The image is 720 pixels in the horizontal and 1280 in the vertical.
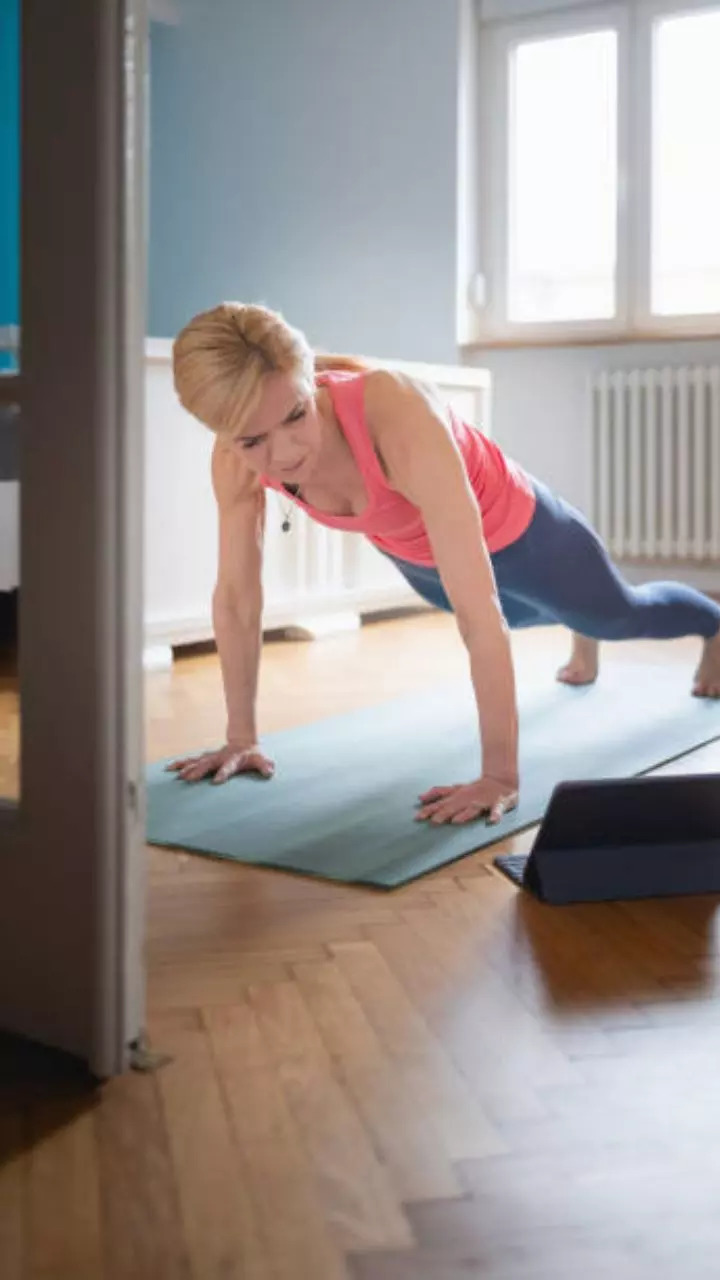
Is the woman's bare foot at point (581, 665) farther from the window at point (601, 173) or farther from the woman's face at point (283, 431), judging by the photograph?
the window at point (601, 173)

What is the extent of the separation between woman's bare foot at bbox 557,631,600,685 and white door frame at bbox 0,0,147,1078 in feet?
6.60

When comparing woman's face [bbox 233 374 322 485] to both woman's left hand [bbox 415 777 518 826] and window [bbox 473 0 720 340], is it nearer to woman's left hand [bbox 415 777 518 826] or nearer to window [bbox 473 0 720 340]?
woman's left hand [bbox 415 777 518 826]

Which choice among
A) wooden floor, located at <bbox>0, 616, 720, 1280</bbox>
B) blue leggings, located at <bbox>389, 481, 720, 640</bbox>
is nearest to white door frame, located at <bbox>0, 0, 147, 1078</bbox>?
wooden floor, located at <bbox>0, 616, 720, 1280</bbox>

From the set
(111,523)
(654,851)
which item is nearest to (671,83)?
(654,851)

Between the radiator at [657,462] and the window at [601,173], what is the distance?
23 cm

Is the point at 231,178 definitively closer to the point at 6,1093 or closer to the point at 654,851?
the point at 654,851

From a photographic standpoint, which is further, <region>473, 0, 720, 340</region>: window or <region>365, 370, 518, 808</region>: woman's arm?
<region>473, 0, 720, 340</region>: window

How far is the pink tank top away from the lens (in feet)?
6.36

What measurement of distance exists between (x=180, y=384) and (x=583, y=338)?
351 centimetres

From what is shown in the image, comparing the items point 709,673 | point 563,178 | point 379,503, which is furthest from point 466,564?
point 563,178

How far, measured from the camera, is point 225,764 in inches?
82.5

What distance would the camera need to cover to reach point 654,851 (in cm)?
158

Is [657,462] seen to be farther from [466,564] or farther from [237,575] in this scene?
[466,564]

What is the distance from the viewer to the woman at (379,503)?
171cm
